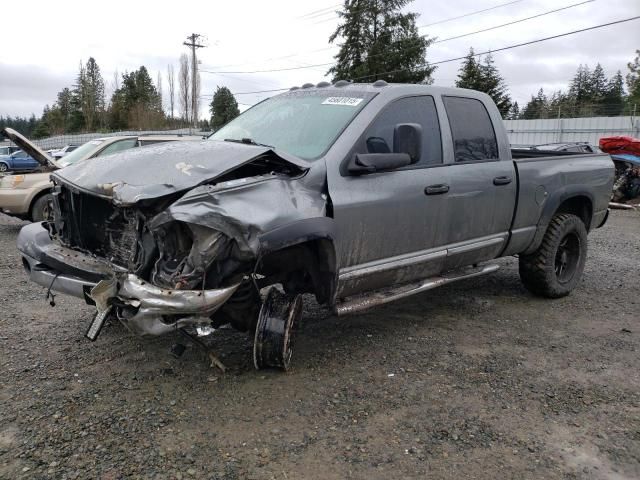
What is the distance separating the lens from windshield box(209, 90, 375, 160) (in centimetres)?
394

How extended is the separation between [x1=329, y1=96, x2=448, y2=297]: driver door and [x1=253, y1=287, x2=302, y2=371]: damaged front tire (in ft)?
1.34

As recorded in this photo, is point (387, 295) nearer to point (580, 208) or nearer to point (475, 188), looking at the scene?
point (475, 188)

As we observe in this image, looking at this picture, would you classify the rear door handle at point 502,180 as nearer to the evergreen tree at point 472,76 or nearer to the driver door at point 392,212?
the driver door at point 392,212

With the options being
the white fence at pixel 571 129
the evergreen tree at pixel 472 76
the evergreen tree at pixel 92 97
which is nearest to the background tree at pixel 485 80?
the evergreen tree at pixel 472 76

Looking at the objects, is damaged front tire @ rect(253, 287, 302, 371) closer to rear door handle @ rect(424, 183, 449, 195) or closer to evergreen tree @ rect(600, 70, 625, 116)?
rear door handle @ rect(424, 183, 449, 195)

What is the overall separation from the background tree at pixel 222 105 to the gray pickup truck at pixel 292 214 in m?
52.5

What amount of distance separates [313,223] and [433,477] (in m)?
1.53

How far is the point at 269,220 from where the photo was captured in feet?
10.3

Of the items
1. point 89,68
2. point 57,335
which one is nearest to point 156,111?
point 89,68

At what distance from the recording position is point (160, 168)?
333 centimetres

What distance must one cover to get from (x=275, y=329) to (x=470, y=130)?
2.58 m

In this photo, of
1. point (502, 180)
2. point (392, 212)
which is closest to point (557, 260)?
point (502, 180)

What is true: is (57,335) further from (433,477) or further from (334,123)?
(433,477)

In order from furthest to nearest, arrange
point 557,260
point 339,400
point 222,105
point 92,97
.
→ point 92,97
point 222,105
point 557,260
point 339,400
